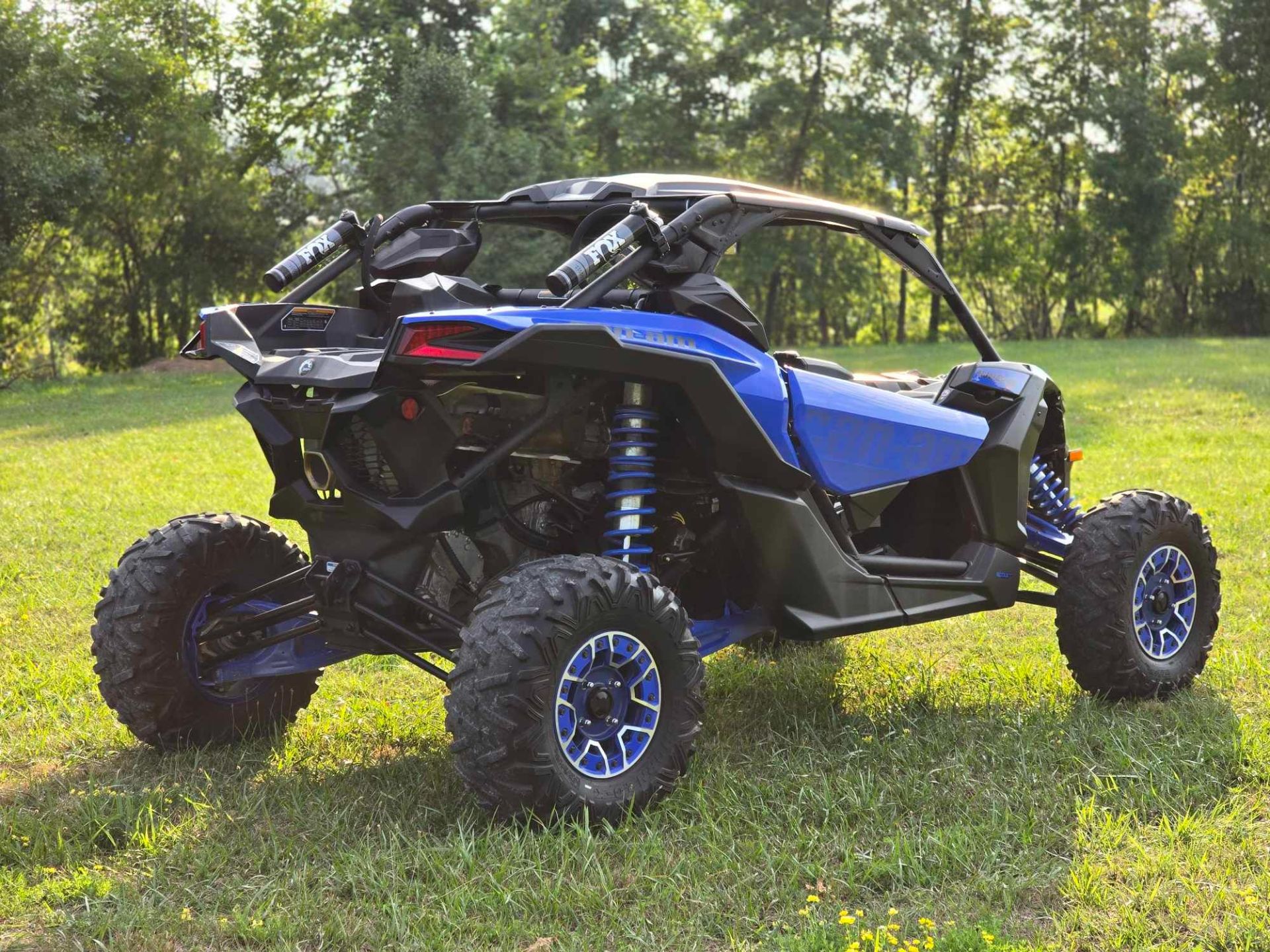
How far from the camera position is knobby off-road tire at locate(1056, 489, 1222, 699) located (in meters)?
5.32

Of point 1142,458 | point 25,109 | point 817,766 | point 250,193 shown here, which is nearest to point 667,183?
point 817,766

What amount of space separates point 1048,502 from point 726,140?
125ft

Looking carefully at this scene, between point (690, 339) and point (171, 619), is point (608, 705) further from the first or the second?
point (171, 619)

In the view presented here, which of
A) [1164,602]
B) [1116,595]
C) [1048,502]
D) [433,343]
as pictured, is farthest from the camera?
[1048,502]

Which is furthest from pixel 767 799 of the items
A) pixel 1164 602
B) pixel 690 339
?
pixel 1164 602

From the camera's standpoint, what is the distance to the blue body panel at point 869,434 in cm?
458

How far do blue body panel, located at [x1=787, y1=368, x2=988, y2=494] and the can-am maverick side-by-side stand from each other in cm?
1

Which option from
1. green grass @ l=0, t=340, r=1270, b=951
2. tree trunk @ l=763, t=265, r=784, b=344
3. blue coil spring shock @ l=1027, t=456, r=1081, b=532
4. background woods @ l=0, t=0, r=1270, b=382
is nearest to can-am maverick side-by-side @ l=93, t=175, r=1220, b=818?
blue coil spring shock @ l=1027, t=456, r=1081, b=532

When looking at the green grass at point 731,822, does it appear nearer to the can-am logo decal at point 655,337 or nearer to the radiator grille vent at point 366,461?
the radiator grille vent at point 366,461

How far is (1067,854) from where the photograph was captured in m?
3.92

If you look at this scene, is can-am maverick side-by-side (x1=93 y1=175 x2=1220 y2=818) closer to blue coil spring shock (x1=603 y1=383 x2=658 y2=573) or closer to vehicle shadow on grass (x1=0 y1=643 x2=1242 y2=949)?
blue coil spring shock (x1=603 y1=383 x2=658 y2=573)

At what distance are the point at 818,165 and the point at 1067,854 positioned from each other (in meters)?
41.4

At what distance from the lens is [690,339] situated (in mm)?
4219

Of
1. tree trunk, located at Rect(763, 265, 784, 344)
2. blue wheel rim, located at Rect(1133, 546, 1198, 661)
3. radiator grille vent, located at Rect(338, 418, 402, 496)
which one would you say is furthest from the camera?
tree trunk, located at Rect(763, 265, 784, 344)
